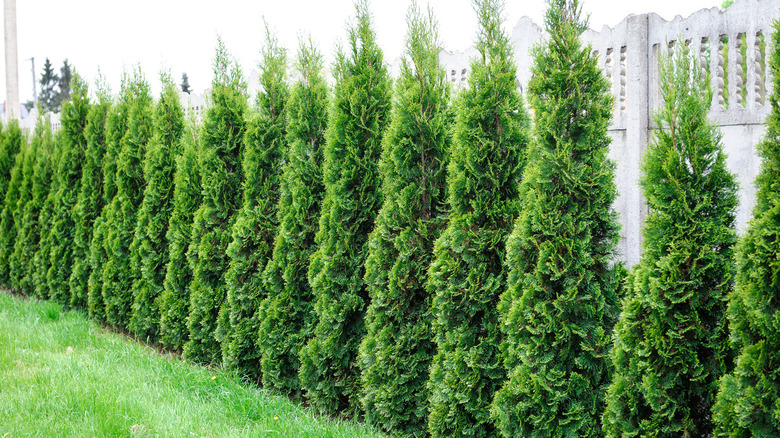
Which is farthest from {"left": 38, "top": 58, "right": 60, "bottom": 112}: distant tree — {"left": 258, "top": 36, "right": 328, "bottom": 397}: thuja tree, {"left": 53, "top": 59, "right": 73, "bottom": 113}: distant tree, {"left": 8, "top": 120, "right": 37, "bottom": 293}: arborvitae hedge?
{"left": 258, "top": 36, "right": 328, "bottom": 397}: thuja tree

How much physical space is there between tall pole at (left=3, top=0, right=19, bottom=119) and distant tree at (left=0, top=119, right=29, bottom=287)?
4.93 m

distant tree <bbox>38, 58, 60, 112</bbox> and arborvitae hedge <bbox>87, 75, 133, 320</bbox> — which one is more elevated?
distant tree <bbox>38, 58, 60, 112</bbox>

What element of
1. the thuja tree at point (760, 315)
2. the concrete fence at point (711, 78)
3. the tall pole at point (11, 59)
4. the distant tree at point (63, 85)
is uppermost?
the distant tree at point (63, 85)

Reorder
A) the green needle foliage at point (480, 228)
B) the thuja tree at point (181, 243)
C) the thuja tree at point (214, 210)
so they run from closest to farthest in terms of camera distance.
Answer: the green needle foliage at point (480, 228) → the thuja tree at point (214, 210) → the thuja tree at point (181, 243)

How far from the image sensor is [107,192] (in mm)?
8805

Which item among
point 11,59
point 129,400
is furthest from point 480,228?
point 11,59

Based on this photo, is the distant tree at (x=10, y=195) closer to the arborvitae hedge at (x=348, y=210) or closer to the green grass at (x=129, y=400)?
the green grass at (x=129, y=400)

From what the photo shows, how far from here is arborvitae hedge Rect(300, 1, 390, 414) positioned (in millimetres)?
5246

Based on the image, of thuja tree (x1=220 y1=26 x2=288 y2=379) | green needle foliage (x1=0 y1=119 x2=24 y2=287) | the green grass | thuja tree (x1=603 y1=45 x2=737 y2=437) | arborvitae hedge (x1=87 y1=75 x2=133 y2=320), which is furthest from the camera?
green needle foliage (x1=0 y1=119 x2=24 y2=287)

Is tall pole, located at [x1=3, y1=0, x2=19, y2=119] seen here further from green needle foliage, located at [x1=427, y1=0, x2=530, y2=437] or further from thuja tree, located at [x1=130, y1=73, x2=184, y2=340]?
green needle foliage, located at [x1=427, y1=0, x2=530, y2=437]

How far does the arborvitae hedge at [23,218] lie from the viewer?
10.8m

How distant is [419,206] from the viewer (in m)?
4.74

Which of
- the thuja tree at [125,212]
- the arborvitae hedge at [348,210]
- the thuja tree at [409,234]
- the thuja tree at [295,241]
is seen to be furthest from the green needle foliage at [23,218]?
the thuja tree at [409,234]

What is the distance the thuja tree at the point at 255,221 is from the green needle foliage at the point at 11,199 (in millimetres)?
6783
